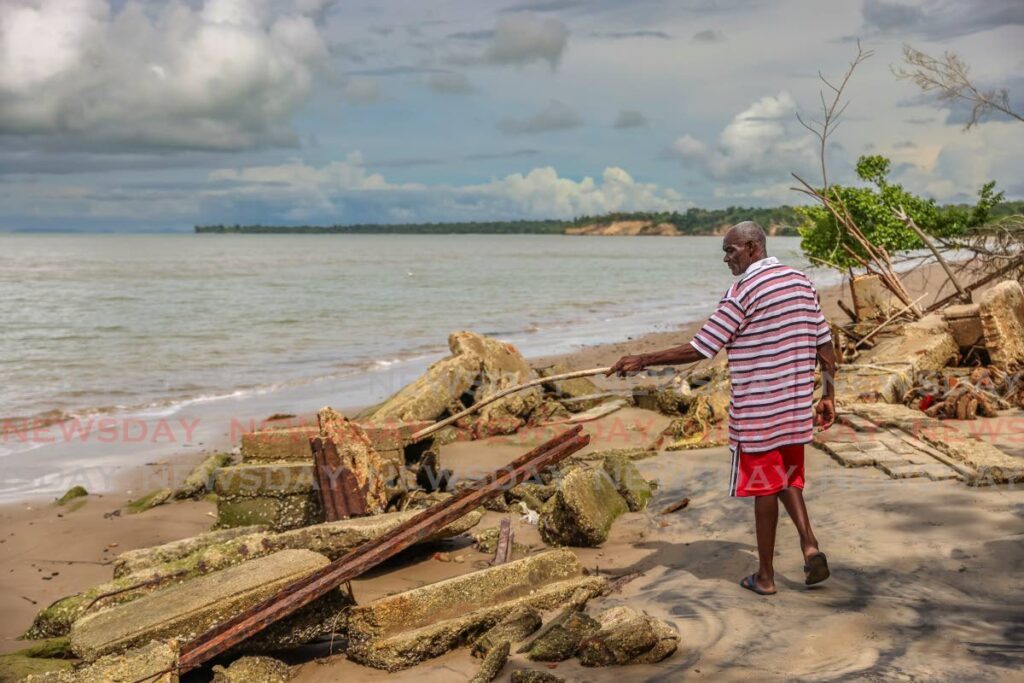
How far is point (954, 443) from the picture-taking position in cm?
636

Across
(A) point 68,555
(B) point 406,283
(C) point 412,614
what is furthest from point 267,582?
(B) point 406,283

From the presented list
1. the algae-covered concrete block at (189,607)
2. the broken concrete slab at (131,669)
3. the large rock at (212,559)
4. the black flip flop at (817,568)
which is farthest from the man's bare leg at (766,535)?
the broken concrete slab at (131,669)

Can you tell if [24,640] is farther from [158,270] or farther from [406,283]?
[158,270]

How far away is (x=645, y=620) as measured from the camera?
3.86 metres

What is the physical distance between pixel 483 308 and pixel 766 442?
2693 centimetres

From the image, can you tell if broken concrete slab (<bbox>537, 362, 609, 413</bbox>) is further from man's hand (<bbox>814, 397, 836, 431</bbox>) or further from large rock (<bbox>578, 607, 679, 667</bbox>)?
large rock (<bbox>578, 607, 679, 667</bbox>)

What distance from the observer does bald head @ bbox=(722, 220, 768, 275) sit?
14.4 feet

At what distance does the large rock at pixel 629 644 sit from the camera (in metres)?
3.74

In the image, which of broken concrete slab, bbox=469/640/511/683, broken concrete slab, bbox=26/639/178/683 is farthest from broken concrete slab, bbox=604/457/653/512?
broken concrete slab, bbox=26/639/178/683

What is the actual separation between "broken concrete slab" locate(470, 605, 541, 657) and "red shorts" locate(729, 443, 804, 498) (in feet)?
3.86

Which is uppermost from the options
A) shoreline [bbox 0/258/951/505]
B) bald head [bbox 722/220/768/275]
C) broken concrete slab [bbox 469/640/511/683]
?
bald head [bbox 722/220/768/275]

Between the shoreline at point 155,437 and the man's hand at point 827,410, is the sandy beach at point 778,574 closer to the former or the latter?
the man's hand at point 827,410

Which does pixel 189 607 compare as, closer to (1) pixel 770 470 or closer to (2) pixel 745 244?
(1) pixel 770 470

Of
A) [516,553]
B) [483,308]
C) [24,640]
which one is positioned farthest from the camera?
[483,308]
